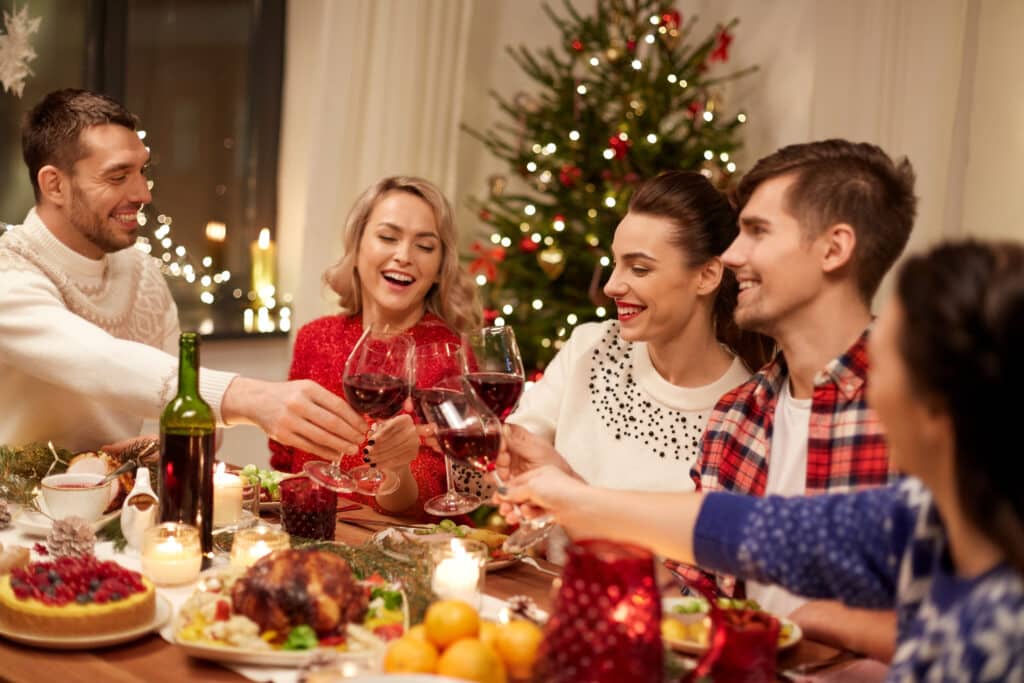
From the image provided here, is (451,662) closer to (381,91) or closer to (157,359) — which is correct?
(157,359)

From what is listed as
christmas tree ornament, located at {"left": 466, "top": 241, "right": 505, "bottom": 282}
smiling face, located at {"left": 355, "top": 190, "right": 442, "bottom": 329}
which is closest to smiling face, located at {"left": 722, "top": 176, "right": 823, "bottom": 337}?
smiling face, located at {"left": 355, "top": 190, "right": 442, "bottom": 329}

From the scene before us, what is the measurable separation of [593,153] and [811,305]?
2.46 m

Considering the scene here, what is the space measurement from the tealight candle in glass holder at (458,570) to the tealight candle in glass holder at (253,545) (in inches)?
10.3

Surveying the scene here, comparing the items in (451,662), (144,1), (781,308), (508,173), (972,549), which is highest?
(144,1)

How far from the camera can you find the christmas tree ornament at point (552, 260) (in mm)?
4230

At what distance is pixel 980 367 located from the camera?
2.75ft

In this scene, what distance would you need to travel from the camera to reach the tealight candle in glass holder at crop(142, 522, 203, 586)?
1564mm

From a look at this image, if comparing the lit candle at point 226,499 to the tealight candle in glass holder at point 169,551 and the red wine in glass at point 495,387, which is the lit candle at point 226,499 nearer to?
the tealight candle in glass holder at point 169,551

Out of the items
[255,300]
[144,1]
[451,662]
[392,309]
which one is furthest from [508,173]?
[451,662]

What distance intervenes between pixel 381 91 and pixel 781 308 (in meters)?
3.14

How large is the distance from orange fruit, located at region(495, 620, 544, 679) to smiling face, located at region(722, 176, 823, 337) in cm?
93

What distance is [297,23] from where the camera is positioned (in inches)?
198

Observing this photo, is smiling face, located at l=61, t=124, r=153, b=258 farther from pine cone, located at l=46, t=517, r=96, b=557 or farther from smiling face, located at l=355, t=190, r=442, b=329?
pine cone, located at l=46, t=517, r=96, b=557

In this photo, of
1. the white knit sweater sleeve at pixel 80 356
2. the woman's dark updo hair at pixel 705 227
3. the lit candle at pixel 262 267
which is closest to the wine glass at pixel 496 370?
the white knit sweater sleeve at pixel 80 356
